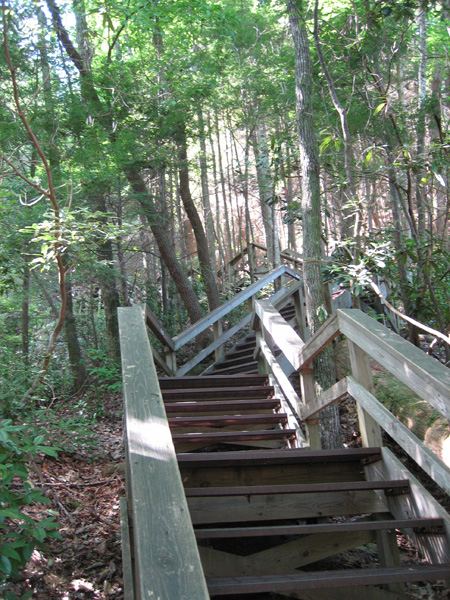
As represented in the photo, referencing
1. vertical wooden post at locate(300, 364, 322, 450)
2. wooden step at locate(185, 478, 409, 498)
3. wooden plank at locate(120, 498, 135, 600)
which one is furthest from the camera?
vertical wooden post at locate(300, 364, 322, 450)

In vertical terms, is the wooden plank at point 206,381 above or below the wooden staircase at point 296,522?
above

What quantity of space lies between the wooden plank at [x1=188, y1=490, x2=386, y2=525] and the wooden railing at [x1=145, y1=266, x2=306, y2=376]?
3.27 meters

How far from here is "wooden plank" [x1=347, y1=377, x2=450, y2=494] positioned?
245cm

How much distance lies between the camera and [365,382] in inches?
130

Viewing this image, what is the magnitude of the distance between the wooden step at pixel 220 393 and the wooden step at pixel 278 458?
215 centimetres

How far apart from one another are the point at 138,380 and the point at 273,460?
1192 millimetres

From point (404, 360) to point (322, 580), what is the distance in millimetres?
1050

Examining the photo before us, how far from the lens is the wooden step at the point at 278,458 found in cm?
325

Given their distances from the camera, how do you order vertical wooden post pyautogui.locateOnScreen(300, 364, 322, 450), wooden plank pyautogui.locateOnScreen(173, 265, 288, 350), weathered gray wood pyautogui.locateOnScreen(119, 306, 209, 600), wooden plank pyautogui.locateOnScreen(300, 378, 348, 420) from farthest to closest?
wooden plank pyautogui.locateOnScreen(173, 265, 288, 350) < vertical wooden post pyautogui.locateOnScreen(300, 364, 322, 450) < wooden plank pyautogui.locateOnScreen(300, 378, 348, 420) < weathered gray wood pyautogui.locateOnScreen(119, 306, 209, 600)

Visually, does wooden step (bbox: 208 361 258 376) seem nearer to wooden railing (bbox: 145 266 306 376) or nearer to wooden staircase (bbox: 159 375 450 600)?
wooden railing (bbox: 145 266 306 376)

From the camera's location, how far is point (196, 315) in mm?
11414

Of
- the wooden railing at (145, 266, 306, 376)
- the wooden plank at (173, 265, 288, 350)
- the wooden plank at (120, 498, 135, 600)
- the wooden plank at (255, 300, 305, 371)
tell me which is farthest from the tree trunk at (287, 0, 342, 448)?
the wooden plank at (120, 498, 135, 600)

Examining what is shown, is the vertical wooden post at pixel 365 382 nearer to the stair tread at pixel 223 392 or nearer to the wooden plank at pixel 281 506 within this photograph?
the wooden plank at pixel 281 506

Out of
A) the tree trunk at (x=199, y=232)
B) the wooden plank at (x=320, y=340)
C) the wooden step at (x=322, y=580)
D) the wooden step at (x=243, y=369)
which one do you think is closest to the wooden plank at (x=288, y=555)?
the wooden step at (x=322, y=580)
